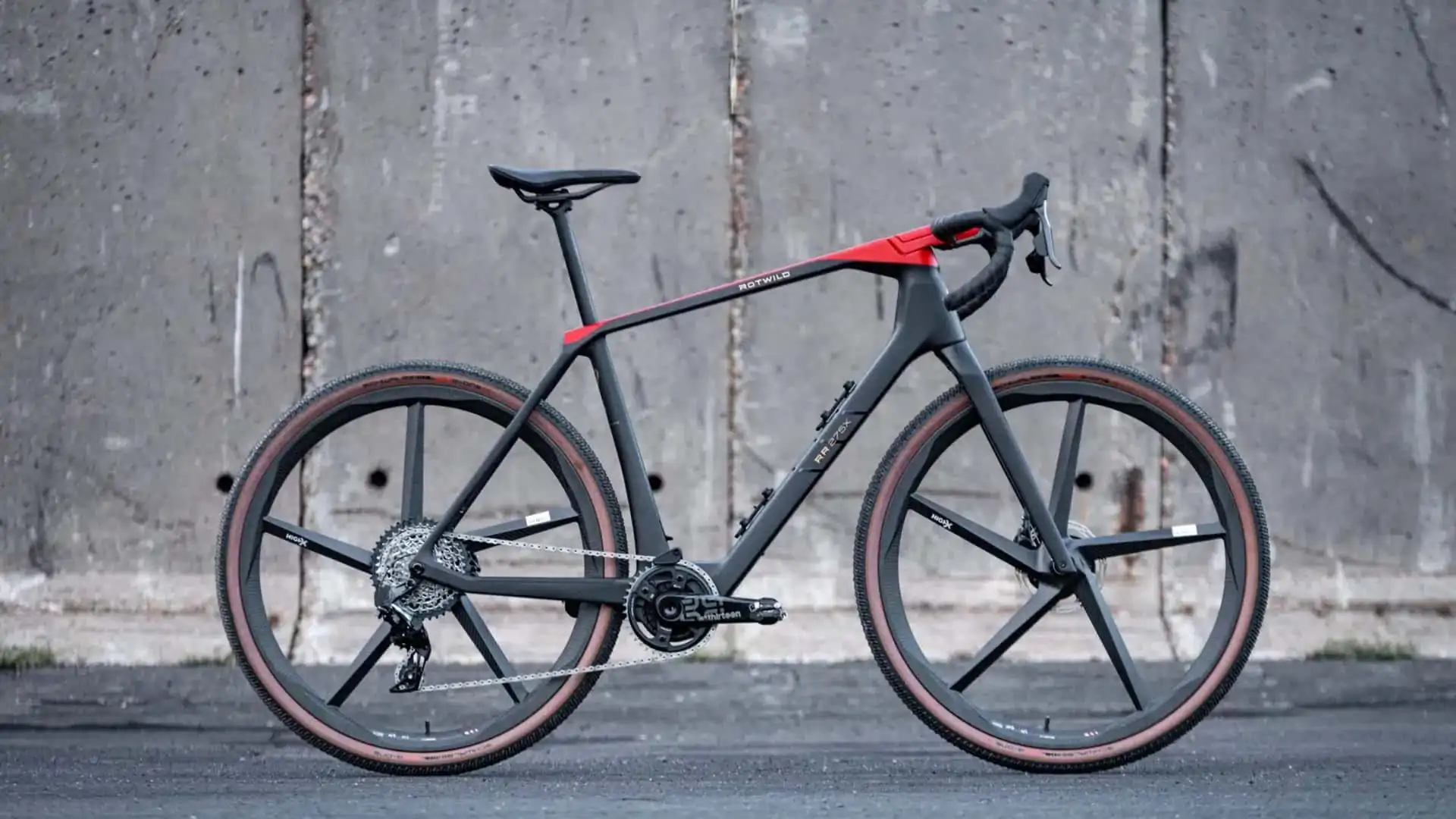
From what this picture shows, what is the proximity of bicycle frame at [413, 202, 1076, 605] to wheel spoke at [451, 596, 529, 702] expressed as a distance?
0.15ft

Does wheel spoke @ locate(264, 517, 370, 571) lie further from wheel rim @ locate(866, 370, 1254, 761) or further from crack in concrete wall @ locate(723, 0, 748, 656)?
crack in concrete wall @ locate(723, 0, 748, 656)

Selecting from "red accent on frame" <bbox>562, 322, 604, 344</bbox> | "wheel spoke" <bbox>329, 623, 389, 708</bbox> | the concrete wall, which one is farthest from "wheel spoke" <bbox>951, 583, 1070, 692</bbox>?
the concrete wall

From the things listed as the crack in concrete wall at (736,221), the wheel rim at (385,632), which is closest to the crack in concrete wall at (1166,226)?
the crack in concrete wall at (736,221)

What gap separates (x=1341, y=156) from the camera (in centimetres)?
563

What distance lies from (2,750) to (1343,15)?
14.5ft

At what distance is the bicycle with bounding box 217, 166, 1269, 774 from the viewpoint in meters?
3.48

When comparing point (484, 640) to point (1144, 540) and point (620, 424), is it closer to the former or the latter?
point (620, 424)

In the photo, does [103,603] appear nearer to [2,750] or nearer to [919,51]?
[2,750]

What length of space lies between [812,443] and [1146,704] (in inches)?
33.0

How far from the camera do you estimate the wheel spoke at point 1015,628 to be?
3.47 m

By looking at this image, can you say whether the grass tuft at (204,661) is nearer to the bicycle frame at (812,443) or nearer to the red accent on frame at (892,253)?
the bicycle frame at (812,443)

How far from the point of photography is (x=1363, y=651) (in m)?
5.43

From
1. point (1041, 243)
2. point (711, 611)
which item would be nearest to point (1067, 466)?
point (1041, 243)

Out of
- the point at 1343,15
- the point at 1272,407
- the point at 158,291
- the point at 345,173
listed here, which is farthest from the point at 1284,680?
the point at 158,291
